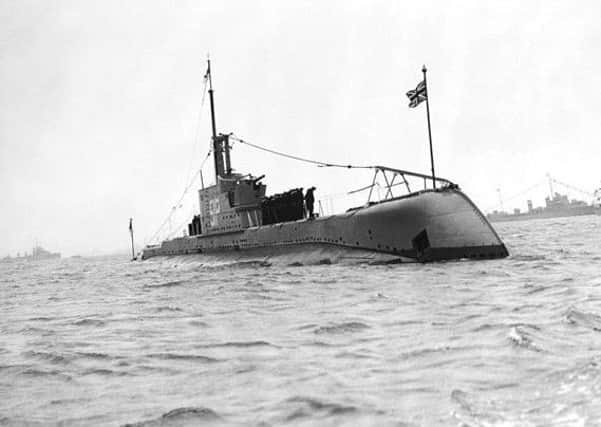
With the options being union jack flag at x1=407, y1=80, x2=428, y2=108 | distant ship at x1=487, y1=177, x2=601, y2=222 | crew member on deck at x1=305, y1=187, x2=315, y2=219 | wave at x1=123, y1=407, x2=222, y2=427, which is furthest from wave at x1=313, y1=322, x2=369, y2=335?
distant ship at x1=487, y1=177, x2=601, y2=222

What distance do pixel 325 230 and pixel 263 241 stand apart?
4.62m

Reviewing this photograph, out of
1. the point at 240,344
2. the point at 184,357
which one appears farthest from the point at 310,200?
the point at 184,357

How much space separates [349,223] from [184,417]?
56.5 feet

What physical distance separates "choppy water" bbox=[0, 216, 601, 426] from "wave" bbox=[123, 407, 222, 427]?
0.02 m

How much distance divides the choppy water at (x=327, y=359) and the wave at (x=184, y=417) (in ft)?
0.06

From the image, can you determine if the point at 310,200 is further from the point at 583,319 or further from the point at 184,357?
the point at 184,357

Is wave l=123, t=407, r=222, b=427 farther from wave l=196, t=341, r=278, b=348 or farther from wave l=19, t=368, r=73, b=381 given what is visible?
wave l=196, t=341, r=278, b=348

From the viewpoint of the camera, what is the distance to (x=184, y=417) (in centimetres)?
493

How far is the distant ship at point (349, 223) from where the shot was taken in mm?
19141

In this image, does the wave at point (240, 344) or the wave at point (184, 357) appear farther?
the wave at point (240, 344)

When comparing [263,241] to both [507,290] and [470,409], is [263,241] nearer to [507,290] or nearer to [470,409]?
[507,290]

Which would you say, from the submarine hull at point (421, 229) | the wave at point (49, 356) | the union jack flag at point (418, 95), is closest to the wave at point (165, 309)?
the wave at point (49, 356)

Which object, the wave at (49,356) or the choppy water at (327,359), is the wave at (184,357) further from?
the wave at (49,356)

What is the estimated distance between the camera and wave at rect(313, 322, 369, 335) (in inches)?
318
